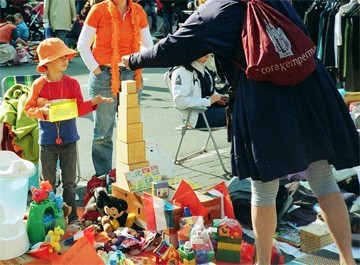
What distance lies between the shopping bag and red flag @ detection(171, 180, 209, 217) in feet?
4.09

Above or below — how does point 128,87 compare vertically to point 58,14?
below

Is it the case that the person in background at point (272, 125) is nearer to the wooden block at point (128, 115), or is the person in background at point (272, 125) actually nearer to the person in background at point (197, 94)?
the wooden block at point (128, 115)

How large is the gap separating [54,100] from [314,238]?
1817 mm

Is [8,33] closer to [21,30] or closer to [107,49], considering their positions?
[21,30]

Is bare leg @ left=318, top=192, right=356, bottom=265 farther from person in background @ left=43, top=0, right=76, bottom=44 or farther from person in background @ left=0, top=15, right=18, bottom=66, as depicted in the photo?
person in background @ left=0, top=15, right=18, bottom=66

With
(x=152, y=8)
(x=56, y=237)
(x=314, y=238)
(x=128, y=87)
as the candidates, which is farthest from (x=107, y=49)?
(x=152, y=8)

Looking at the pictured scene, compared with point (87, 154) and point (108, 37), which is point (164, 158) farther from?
point (87, 154)

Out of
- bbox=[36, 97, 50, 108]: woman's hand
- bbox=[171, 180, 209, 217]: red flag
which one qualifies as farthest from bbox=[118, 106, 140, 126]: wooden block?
bbox=[171, 180, 209, 217]: red flag

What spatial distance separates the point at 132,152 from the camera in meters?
4.16

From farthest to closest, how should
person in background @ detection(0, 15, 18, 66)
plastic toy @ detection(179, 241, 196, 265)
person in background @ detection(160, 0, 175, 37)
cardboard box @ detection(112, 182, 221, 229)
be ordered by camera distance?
1. person in background @ detection(160, 0, 175, 37)
2. person in background @ detection(0, 15, 18, 66)
3. cardboard box @ detection(112, 182, 221, 229)
4. plastic toy @ detection(179, 241, 196, 265)

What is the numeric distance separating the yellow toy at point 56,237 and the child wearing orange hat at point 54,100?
562 millimetres

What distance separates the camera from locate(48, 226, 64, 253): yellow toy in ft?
11.4

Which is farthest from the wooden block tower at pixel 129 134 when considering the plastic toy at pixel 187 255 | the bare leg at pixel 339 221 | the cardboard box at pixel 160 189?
the bare leg at pixel 339 221

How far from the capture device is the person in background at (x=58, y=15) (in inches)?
451
